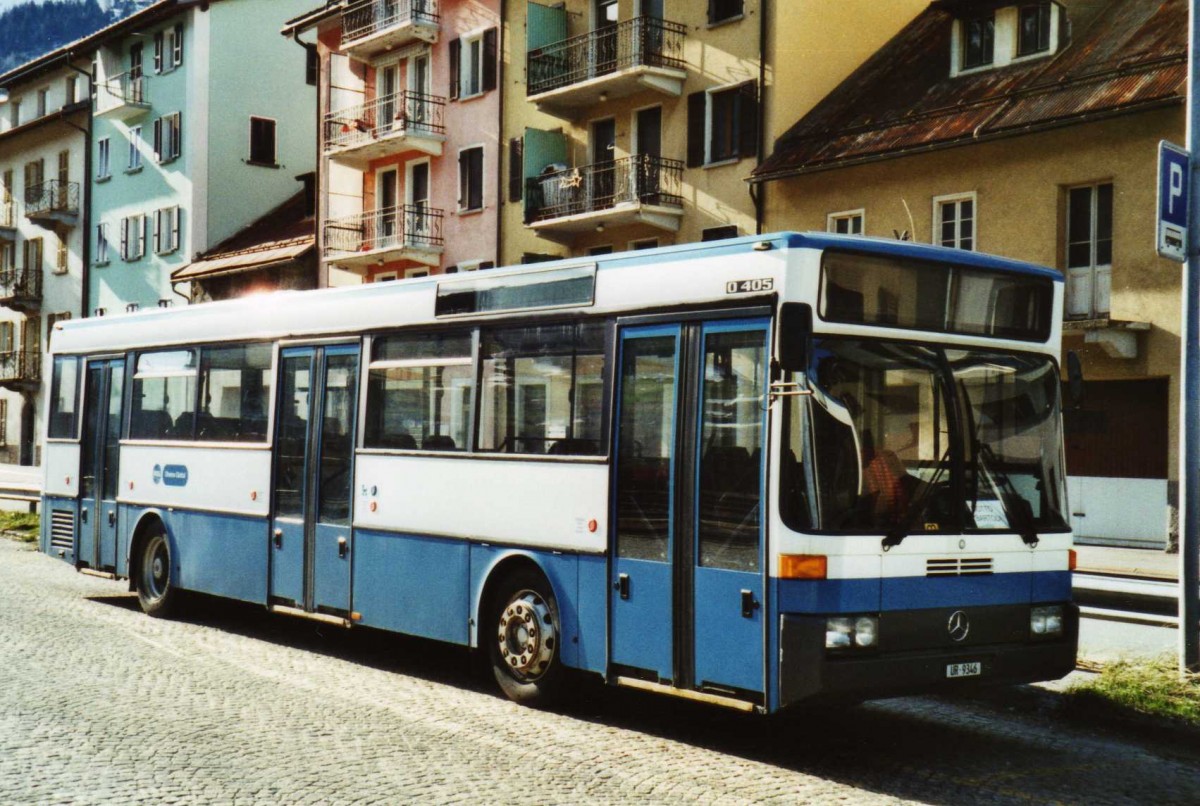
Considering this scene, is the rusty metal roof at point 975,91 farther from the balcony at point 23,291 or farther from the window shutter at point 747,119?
the balcony at point 23,291

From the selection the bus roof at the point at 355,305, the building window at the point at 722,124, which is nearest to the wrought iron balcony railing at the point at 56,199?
the building window at the point at 722,124

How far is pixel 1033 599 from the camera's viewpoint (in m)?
8.27

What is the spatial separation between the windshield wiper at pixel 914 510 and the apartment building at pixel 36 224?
51667 mm

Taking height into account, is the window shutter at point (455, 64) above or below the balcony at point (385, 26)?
below

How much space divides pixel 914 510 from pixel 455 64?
31.3 meters

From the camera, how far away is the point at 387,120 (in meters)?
39.6

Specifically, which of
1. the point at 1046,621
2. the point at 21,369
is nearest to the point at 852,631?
the point at 1046,621

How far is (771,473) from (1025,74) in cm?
1900

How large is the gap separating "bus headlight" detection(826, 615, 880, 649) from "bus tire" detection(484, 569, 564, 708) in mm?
2261

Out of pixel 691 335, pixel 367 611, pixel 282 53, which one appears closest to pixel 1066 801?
pixel 691 335

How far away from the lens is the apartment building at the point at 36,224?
56094 mm

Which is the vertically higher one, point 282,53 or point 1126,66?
Answer: point 282,53

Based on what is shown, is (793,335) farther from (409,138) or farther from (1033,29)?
(409,138)

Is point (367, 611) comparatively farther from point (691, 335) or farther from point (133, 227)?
point (133, 227)
